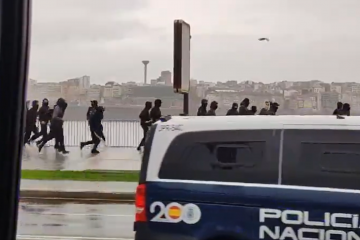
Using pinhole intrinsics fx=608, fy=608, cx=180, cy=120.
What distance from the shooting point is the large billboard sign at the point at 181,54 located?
9.42 m

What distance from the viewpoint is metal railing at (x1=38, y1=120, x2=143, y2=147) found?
19.5m

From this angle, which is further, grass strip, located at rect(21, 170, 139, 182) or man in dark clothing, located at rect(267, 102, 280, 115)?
man in dark clothing, located at rect(267, 102, 280, 115)

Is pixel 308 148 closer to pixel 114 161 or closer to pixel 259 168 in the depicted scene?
pixel 259 168

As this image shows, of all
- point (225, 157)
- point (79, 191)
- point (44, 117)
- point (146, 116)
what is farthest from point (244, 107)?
point (225, 157)

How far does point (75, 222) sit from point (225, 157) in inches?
163

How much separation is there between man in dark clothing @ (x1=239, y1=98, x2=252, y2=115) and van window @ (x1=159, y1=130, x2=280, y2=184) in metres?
10.3

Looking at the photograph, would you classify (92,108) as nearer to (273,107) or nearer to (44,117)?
(44,117)

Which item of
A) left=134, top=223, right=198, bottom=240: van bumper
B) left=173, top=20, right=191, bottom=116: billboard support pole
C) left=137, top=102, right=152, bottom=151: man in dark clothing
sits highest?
left=173, top=20, right=191, bottom=116: billboard support pole

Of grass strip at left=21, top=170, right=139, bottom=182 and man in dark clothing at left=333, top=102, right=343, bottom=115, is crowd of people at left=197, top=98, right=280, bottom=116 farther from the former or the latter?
grass strip at left=21, top=170, right=139, bottom=182

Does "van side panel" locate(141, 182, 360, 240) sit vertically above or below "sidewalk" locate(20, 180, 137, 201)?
above

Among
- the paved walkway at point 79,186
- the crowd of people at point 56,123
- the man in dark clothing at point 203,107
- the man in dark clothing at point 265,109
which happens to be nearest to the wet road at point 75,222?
the paved walkway at point 79,186

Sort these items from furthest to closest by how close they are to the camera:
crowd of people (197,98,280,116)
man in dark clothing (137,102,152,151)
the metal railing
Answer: the metal railing
man in dark clothing (137,102,152,151)
crowd of people (197,98,280,116)

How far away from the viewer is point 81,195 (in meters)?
10.8

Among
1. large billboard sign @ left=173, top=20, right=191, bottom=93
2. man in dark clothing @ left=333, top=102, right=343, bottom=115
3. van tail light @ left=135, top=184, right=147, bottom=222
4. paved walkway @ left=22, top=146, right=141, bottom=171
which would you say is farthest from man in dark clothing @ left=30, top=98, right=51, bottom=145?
van tail light @ left=135, top=184, right=147, bottom=222
